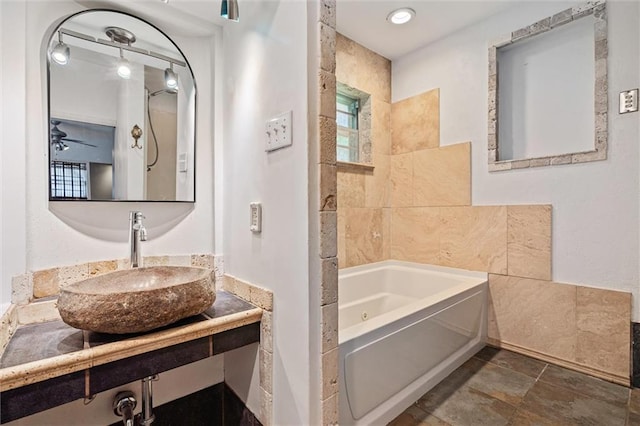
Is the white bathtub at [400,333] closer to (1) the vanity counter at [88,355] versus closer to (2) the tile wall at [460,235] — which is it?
(2) the tile wall at [460,235]

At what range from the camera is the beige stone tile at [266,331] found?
4.33 feet

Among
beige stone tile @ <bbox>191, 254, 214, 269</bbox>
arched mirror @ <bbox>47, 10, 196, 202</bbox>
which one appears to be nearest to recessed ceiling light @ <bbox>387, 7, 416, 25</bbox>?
arched mirror @ <bbox>47, 10, 196, 202</bbox>

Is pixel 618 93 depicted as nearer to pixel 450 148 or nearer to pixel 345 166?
pixel 450 148

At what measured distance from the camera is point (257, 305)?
54.4 inches

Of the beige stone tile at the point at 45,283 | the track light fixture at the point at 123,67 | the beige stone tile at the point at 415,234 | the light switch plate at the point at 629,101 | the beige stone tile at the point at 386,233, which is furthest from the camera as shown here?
the beige stone tile at the point at 386,233

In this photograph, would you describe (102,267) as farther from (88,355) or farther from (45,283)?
(88,355)

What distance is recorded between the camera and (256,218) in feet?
4.52

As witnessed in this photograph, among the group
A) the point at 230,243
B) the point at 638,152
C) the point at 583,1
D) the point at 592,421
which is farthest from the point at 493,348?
the point at 583,1

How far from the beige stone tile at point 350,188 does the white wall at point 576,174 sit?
2.88 ft

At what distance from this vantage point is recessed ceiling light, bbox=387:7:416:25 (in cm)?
233

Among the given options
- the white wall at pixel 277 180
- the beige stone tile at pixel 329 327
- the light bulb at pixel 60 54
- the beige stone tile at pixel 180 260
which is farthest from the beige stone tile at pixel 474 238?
the light bulb at pixel 60 54

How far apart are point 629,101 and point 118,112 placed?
290 cm

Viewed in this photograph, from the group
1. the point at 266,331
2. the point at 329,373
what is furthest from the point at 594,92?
the point at 266,331

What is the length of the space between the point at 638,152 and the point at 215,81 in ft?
8.34
